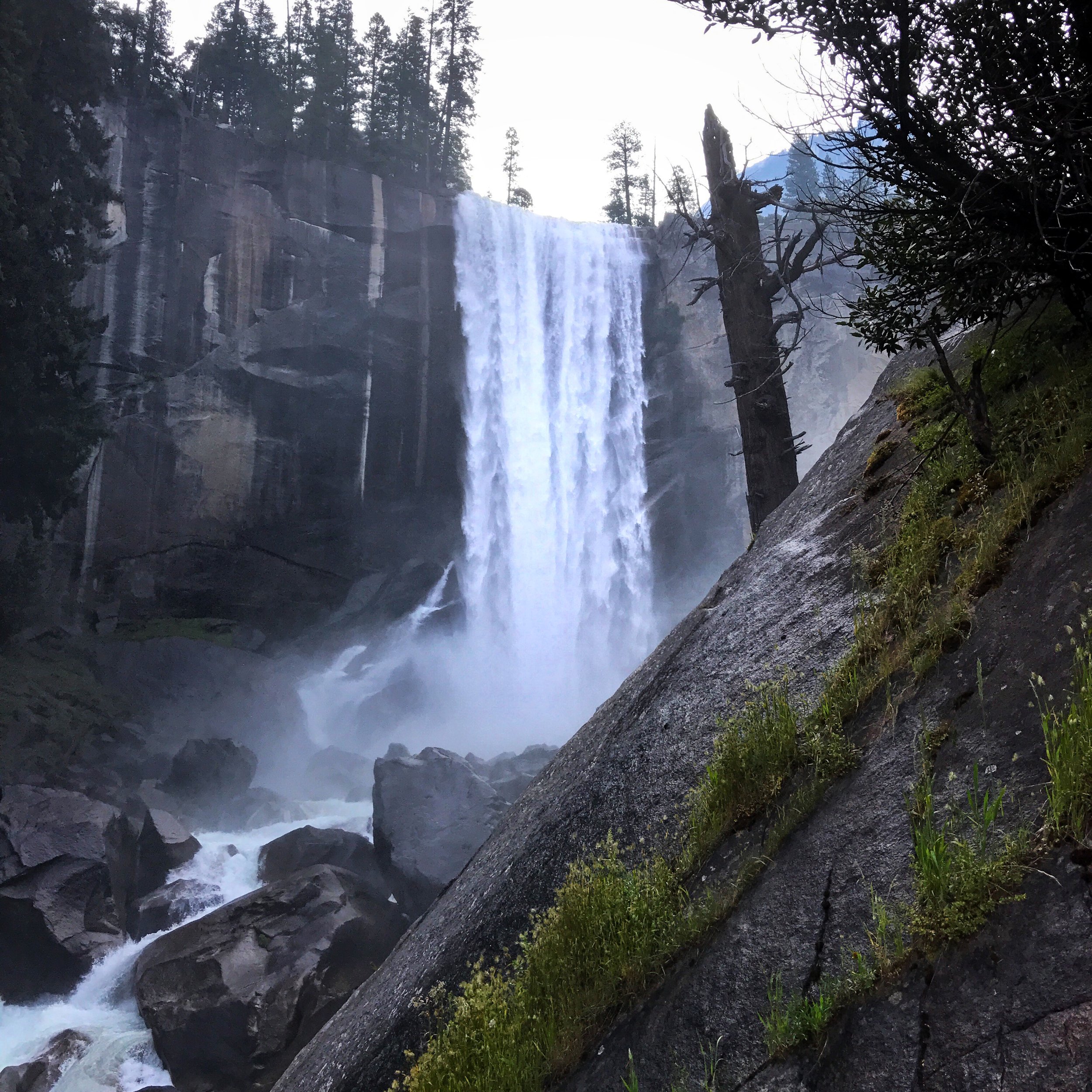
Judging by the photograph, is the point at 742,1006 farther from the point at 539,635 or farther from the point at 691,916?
the point at 539,635

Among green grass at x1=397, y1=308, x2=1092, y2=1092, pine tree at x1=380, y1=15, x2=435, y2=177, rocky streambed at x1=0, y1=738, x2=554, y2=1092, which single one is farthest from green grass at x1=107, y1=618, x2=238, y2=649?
green grass at x1=397, y1=308, x2=1092, y2=1092

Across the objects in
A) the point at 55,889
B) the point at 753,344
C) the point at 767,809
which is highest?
the point at 753,344

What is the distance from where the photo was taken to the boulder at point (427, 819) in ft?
48.4

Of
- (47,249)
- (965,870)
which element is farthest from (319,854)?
(47,249)

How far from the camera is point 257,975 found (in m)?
11.4

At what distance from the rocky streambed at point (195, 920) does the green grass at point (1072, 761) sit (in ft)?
29.9

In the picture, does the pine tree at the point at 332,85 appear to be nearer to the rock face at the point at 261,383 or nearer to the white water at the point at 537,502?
the rock face at the point at 261,383

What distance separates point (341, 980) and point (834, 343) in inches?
1417

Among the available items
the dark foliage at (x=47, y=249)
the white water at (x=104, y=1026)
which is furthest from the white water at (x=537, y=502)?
the white water at (x=104, y=1026)

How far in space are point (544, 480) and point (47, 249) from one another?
19503 millimetres

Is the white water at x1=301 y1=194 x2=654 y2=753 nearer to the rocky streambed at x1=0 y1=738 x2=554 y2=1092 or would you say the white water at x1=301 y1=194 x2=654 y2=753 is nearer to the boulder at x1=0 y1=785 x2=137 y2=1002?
the rocky streambed at x1=0 y1=738 x2=554 y2=1092

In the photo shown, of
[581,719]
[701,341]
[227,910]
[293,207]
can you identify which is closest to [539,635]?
[581,719]

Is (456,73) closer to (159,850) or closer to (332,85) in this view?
(332,85)

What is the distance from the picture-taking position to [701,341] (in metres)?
36.8
